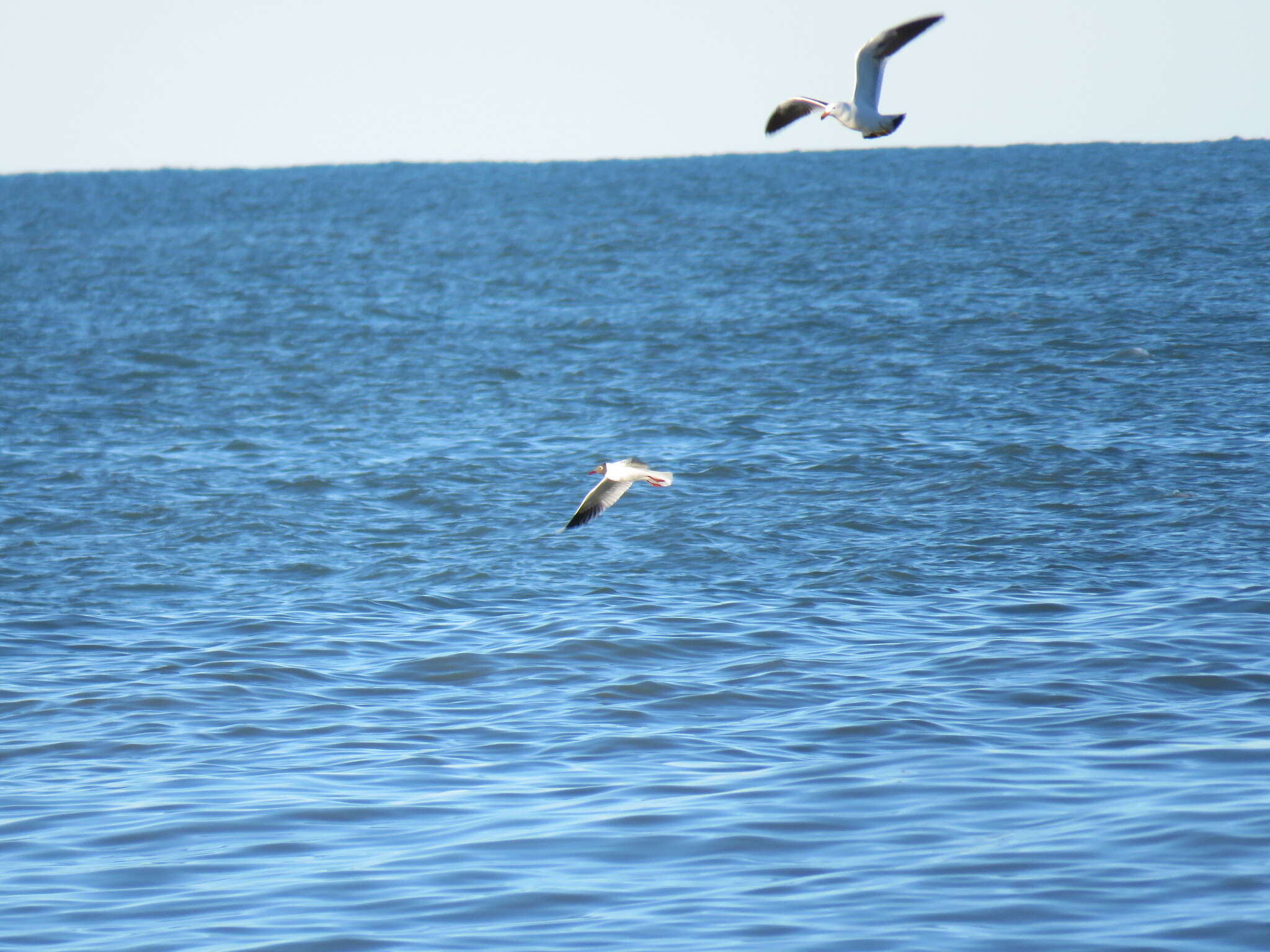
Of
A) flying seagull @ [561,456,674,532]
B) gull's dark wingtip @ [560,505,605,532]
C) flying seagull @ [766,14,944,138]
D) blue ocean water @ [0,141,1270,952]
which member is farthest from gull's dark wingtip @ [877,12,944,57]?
blue ocean water @ [0,141,1270,952]

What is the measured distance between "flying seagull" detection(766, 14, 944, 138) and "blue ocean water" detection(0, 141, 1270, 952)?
160 inches

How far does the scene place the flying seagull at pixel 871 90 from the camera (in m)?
11.1

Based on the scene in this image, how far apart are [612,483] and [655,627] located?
1.28 meters

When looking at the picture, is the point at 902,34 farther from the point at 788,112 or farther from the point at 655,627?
the point at 655,627

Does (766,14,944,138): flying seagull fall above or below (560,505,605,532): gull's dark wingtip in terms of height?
above

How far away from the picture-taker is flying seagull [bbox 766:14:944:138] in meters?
11.1

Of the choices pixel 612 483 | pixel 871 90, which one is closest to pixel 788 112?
pixel 871 90

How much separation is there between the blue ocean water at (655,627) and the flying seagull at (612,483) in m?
1.04

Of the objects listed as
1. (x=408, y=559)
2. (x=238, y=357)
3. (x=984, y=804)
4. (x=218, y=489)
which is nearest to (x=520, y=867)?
(x=984, y=804)

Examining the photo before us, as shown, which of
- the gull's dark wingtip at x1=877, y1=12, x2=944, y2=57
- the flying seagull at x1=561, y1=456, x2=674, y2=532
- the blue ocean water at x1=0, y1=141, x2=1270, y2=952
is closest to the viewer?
the blue ocean water at x1=0, y1=141, x2=1270, y2=952

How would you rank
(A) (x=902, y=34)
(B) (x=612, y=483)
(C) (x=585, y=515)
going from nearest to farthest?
(A) (x=902, y=34) < (C) (x=585, y=515) < (B) (x=612, y=483)

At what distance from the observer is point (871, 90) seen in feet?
38.2

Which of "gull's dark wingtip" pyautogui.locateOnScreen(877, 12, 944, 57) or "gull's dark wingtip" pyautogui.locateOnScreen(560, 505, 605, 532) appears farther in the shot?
"gull's dark wingtip" pyautogui.locateOnScreen(560, 505, 605, 532)

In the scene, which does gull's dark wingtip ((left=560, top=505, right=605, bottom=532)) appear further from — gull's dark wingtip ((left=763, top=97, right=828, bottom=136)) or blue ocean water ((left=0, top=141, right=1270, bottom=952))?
gull's dark wingtip ((left=763, top=97, right=828, bottom=136))
